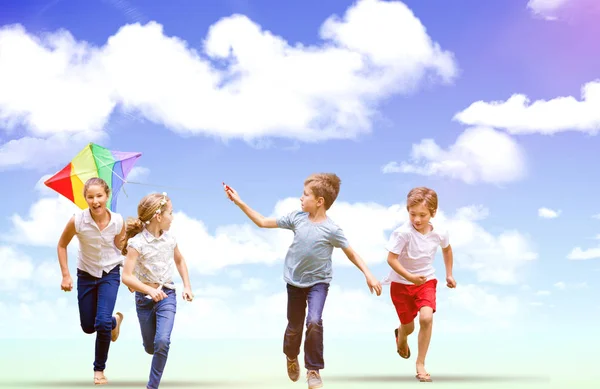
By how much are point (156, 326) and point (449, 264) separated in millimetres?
3530

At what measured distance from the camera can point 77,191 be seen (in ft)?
30.0

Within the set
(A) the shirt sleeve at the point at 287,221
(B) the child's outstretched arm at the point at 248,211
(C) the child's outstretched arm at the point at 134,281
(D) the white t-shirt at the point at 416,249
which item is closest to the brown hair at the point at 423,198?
(D) the white t-shirt at the point at 416,249

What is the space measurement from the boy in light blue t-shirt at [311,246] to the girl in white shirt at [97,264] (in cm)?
136

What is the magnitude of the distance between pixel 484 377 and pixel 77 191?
521 centimetres

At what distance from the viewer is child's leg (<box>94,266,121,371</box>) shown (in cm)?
825

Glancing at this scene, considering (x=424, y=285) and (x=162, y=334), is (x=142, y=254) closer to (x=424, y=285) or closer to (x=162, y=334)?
(x=162, y=334)

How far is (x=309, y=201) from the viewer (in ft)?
26.4

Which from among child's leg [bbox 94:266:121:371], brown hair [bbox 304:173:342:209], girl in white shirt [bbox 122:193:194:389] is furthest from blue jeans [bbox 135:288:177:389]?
brown hair [bbox 304:173:342:209]

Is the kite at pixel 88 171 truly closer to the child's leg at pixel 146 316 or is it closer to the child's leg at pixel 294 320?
the child's leg at pixel 146 316

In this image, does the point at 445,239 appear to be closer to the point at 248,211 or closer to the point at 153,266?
the point at 248,211

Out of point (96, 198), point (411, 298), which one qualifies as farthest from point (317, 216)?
point (96, 198)

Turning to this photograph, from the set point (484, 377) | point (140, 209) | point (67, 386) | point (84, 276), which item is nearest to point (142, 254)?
point (140, 209)

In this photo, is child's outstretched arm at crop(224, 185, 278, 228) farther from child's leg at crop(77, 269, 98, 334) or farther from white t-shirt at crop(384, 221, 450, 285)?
child's leg at crop(77, 269, 98, 334)

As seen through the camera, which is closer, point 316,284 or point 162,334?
point 162,334
